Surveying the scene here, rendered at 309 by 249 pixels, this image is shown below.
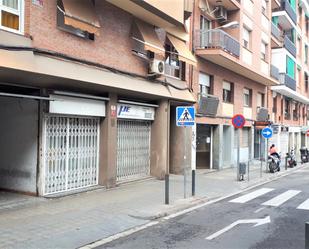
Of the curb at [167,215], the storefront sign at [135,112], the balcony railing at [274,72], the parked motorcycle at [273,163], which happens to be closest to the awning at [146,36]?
the storefront sign at [135,112]

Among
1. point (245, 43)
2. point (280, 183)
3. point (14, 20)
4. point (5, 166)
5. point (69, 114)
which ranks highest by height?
point (245, 43)

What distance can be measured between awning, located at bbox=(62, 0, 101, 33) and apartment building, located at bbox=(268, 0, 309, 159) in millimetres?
15801

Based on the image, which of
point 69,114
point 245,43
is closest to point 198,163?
point 245,43

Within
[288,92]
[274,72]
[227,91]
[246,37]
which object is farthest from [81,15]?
[288,92]

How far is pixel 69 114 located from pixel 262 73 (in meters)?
18.0

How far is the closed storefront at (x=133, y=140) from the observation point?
49.7 feet

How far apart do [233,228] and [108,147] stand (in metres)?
6.03

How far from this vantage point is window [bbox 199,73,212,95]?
2139 cm

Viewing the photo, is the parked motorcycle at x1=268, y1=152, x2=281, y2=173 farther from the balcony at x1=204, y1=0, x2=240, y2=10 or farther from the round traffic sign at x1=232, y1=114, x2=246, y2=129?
the balcony at x1=204, y1=0, x2=240, y2=10

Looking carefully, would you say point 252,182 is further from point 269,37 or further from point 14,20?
point 269,37

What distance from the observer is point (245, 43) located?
2611 centimetres

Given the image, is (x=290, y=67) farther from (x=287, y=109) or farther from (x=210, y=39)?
(x=210, y=39)

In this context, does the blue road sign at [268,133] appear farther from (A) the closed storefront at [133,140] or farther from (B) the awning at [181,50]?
(A) the closed storefront at [133,140]

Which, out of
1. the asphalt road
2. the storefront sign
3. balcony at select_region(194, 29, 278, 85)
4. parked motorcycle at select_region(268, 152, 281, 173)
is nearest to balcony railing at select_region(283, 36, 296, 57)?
balcony at select_region(194, 29, 278, 85)
